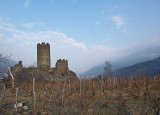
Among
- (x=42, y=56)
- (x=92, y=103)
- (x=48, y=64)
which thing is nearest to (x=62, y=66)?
(x=48, y=64)

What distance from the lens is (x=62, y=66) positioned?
1190 inches

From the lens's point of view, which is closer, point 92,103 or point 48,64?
point 92,103

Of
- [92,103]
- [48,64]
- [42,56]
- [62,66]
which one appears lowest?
[92,103]

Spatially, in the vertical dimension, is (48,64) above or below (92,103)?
above

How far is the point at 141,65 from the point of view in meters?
129

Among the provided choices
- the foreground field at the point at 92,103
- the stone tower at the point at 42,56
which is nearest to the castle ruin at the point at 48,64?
the stone tower at the point at 42,56

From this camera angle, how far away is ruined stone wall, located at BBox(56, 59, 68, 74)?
29.8 metres

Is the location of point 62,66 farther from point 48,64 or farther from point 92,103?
point 92,103

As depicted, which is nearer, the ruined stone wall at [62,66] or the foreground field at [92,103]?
the foreground field at [92,103]

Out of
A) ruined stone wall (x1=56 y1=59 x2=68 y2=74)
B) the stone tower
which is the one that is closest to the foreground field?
ruined stone wall (x1=56 y1=59 x2=68 y2=74)

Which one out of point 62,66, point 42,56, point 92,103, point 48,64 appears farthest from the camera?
point 48,64

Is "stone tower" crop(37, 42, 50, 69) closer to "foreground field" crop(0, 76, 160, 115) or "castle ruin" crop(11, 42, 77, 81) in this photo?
"castle ruin" crop(11, 42, 77, 81)

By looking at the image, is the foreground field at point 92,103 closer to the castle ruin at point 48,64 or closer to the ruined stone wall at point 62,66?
the castle ruin at point 48,64

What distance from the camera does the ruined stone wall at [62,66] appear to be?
29772 mm
